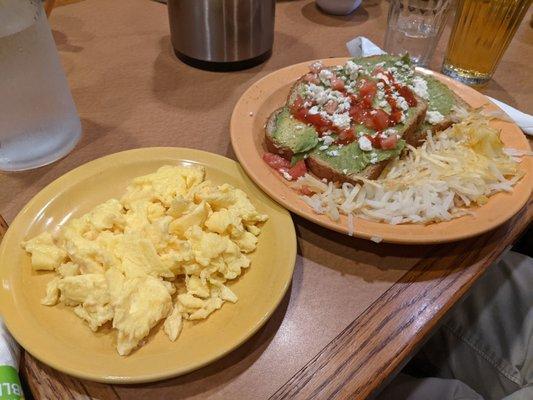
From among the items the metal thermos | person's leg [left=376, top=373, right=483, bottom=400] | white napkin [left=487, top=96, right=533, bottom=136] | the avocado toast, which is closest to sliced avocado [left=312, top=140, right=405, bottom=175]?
the avocado toast

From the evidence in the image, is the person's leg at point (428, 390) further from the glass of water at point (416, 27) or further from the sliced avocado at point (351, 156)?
the glass of water at point (416, 27)

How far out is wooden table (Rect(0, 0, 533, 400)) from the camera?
77 centimetres

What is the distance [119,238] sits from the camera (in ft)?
2.79

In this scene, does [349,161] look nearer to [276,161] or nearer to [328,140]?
[328,140]

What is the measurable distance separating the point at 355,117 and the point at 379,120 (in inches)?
2.3

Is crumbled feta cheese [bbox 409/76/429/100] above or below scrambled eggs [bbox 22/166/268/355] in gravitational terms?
above

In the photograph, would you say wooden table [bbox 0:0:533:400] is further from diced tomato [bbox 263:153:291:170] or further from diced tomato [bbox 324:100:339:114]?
diced tomato [bbox 324:100:339:114]

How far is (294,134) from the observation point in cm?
112

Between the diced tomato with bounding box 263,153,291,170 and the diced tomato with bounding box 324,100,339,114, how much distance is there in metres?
0.17

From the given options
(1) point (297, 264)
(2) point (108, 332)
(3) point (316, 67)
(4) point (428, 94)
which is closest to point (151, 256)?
(2) point (108, 332)

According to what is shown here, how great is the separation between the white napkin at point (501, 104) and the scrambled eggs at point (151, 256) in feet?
2.68

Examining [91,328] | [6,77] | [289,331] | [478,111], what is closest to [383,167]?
[478,111]

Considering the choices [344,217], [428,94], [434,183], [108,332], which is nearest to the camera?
[108,332]

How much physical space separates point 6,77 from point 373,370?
0.96m
